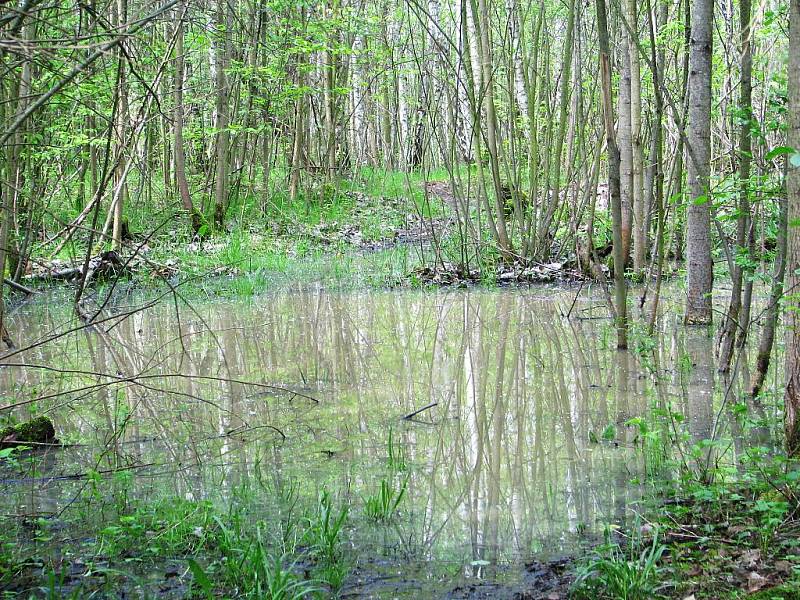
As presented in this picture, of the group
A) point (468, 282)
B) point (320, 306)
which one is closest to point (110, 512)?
point (320, 306)

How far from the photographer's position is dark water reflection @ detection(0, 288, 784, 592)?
3.25m

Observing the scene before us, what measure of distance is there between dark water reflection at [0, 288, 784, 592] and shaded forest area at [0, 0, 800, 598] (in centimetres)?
9

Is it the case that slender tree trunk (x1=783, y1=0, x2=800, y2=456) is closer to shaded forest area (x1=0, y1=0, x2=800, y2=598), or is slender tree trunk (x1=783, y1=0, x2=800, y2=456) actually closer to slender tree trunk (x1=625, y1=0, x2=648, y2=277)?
shaded forest area (x1=0, y1=0, x2=800, y2=598)

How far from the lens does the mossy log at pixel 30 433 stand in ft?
13.3

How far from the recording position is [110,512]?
10.6 ft

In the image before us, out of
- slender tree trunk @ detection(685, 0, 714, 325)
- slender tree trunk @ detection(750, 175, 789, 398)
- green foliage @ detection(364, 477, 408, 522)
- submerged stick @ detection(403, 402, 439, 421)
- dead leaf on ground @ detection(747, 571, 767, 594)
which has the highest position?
slender tree trunk @ detection(685, 0, 714, 325)

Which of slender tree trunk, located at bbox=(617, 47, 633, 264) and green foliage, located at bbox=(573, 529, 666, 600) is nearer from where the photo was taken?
green foliage, located at bbox=(573, 529, 666, 600)

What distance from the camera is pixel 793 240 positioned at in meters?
3.23

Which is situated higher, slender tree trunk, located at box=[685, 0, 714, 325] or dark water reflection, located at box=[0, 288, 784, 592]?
slender tree trunk, located at box=[685, 0, 714, 325]

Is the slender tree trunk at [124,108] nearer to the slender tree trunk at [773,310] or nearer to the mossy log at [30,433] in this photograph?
the mossy log at [30,433]

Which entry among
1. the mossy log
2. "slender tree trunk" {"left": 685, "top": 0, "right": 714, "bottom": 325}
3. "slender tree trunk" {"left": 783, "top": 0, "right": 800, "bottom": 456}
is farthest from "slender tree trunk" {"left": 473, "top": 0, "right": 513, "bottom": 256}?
the mossy log

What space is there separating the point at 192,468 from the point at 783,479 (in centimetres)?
259

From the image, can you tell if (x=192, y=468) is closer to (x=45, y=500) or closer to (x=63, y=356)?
(x=45, y=500)

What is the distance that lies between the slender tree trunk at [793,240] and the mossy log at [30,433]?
11.9ft
